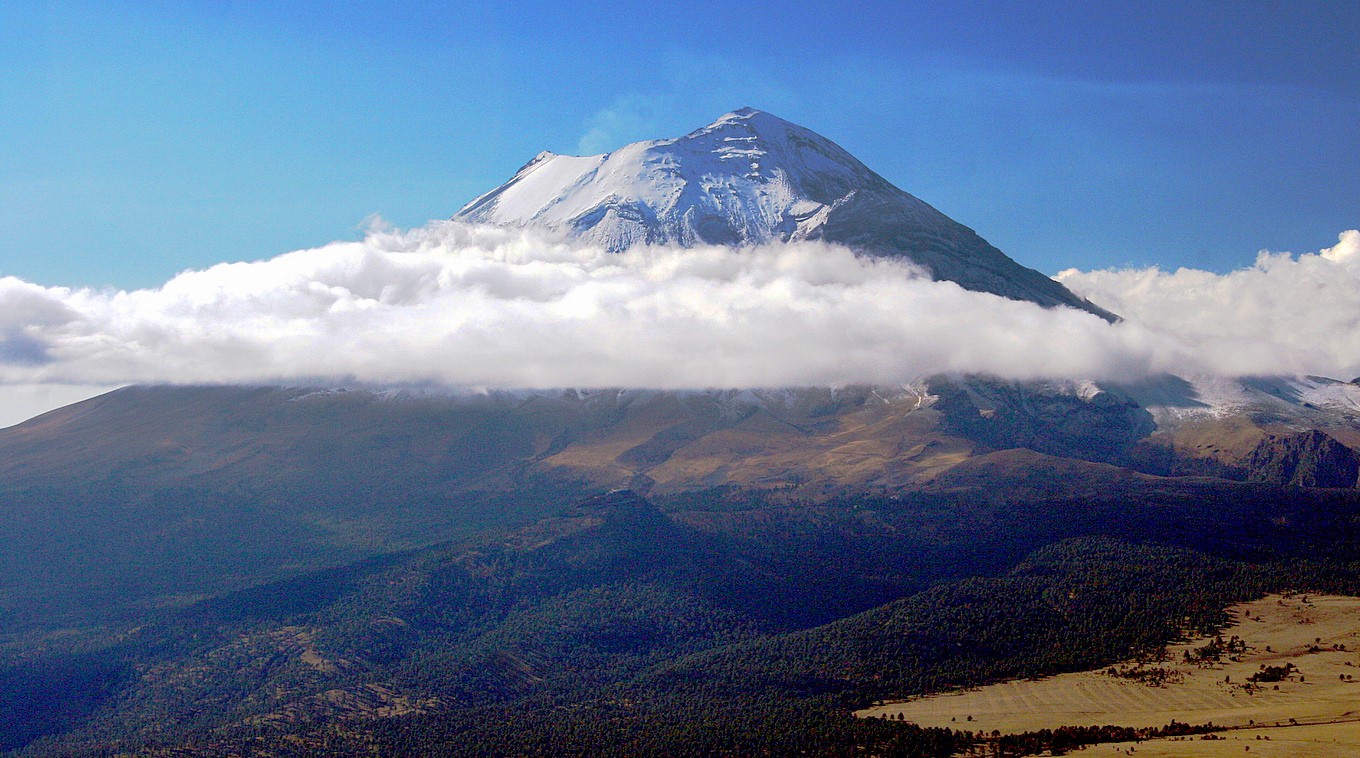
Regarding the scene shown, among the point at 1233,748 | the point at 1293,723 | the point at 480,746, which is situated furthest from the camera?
the point at 480,746

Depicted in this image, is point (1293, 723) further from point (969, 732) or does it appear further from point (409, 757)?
point (409, 757)

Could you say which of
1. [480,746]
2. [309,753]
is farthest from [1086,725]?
[309,753]

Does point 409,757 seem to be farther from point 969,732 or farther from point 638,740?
point 969,732

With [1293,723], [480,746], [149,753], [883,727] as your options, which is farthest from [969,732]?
[149,753]

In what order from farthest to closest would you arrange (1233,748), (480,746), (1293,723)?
1. (480,746)
2. (1293,723)
3. (1233,748)

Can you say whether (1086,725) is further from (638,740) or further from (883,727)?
(638,740)

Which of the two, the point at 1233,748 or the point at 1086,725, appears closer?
the point at 1233,748

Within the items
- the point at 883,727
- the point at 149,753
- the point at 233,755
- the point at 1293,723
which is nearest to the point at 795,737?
the point at 883,727

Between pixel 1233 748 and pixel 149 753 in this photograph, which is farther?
pixel 149 753
